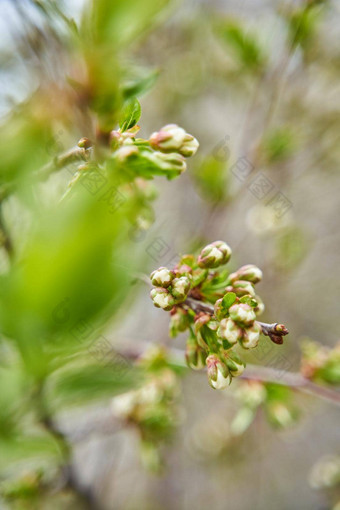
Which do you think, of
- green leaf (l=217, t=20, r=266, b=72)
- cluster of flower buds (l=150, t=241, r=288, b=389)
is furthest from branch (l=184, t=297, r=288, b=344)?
green leaf (l=217, t=20, r=266, b=72)

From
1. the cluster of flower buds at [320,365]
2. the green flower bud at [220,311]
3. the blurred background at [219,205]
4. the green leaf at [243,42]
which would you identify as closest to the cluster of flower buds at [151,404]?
the blurred background at [219,205]

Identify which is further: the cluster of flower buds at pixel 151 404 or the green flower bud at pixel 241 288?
the cluster of flower buds at pixel 151 404

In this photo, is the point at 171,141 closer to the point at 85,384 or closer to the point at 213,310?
the point at 213,310

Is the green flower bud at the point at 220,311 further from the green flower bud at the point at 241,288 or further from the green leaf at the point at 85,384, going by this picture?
the green leaf at the point at 85,384

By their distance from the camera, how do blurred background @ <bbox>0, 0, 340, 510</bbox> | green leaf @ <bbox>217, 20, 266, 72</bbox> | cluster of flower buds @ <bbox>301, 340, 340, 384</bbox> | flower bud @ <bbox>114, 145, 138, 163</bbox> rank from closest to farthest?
flower bud @ <bbox>114, 145, 138, 163</bbox> < blurred background @ <bbox>0, 0, 340, 510</bbox> < cluster of flower buds @ <bbox>301, 340, 340, 384</bbox> < green leaf @ <bbox>217, 20, 266, 72</bbox>

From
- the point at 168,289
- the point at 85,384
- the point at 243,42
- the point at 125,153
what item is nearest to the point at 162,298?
the point at 168,289

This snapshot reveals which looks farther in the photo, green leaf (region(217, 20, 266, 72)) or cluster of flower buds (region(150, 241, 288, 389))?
green leaf (region(217, 20, 266, 72))

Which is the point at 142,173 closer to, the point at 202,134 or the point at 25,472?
the point at 25,472

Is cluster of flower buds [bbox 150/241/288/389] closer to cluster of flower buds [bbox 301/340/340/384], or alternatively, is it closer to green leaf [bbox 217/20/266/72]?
cluster of flower buds [bbox 301/340/340/384]

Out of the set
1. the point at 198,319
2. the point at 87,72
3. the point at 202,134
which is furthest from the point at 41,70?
the point at 202,134
